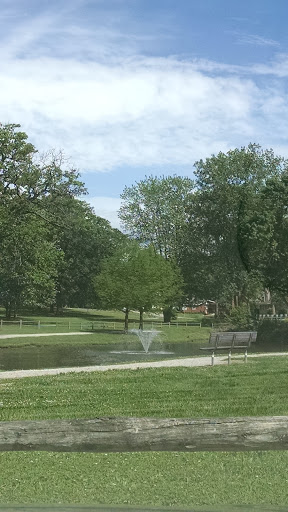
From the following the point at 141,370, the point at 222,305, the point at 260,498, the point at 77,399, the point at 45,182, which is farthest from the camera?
the point at 222,305

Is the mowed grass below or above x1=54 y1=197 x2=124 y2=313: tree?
below

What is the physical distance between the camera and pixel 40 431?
6.77 meters

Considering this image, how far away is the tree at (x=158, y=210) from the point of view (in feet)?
238

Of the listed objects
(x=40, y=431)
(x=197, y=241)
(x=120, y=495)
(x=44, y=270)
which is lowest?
(x=120, y=495)

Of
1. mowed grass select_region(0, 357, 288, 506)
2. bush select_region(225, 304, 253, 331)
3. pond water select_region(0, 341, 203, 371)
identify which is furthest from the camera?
bush select_region(225, 304, 253, 331)

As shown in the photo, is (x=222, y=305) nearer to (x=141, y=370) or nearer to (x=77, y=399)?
(x=141, y=370)

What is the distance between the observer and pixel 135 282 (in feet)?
169

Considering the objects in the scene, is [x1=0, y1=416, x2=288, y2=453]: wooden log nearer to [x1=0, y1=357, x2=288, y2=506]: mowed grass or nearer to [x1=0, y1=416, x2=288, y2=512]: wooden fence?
[x1=0, y1=416, x2=288, y2=512]: wooden fence

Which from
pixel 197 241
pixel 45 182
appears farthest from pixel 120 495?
pixel 197 241

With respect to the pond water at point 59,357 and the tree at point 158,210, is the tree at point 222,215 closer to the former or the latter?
the tree at point 158,210

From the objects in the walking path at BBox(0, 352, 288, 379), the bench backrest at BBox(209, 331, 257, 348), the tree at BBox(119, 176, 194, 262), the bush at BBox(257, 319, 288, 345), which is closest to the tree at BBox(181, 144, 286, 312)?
the tree at BBox(119, 176, 194, 262)

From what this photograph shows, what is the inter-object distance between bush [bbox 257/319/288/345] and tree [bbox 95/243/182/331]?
1076cm

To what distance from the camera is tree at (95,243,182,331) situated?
5172 cm

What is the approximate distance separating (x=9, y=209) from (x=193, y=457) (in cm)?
3104
